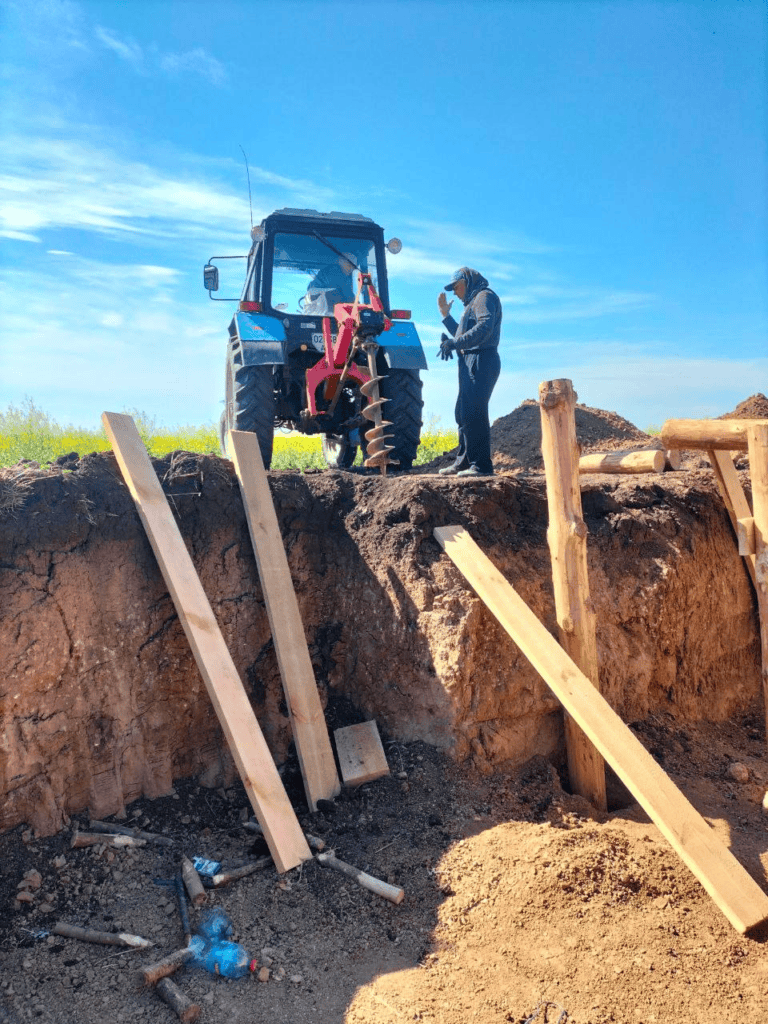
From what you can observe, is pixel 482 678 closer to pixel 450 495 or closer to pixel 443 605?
pixel 443 605

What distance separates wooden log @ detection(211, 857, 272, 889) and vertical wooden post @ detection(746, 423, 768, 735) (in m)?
3.65

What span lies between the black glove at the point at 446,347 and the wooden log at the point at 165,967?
15.9 ft

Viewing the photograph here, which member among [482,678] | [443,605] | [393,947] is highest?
[443,605]

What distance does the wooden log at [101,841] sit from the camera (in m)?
3.92

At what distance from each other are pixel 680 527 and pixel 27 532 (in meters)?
4.50

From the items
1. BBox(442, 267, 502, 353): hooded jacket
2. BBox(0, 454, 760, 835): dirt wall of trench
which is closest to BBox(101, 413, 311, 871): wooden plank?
BBox(0, 454, 760, 835): dirt wall of trench

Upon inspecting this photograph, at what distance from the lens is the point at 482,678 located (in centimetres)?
448

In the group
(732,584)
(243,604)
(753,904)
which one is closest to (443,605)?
(243,604)

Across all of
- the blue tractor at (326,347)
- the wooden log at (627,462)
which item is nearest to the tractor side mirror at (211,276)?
the blue tractor at (326,347)

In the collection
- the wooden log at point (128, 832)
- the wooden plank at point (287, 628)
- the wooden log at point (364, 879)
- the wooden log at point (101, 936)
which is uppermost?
the wooden plank at point (287, 628)

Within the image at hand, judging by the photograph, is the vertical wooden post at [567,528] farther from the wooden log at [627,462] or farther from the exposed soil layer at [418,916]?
the exposed soil layer at [418,916]

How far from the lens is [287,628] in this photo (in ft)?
14.7

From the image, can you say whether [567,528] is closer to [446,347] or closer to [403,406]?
[446,347]

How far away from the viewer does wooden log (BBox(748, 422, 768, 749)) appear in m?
4.94
